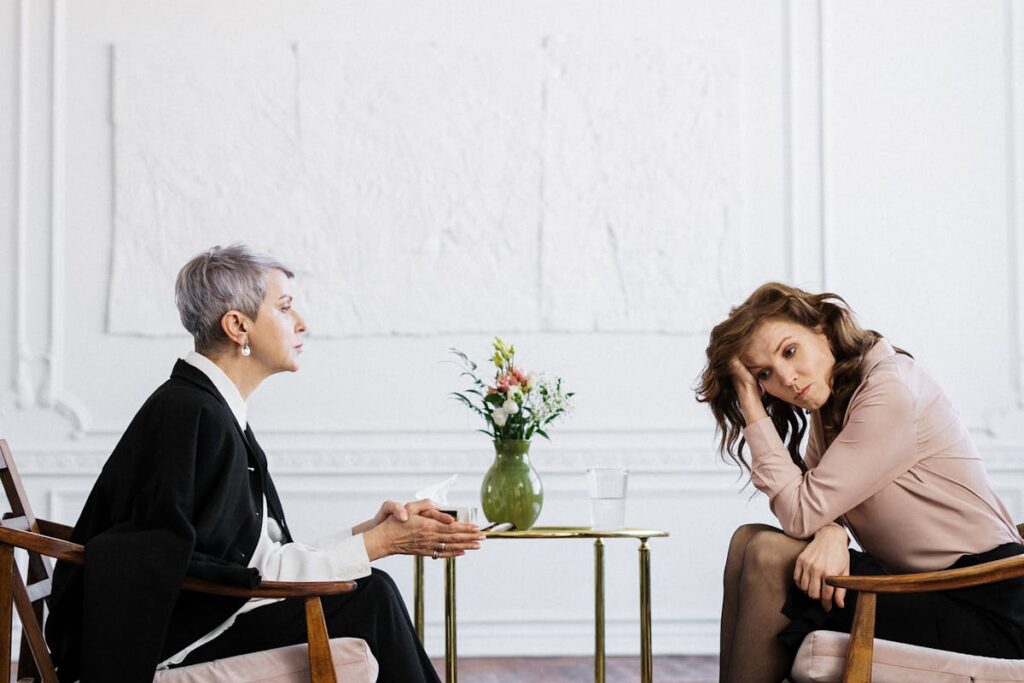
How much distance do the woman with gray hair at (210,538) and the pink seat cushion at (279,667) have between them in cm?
7

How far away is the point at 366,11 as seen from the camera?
13.9 ft

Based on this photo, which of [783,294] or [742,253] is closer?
[783,294]

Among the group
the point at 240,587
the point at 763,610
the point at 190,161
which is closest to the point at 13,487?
the point at 240,587

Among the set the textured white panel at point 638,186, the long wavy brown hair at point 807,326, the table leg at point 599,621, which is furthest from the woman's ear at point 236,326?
the textured white panel at point 638,186

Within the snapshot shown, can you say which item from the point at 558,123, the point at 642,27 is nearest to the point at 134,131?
the point at 558,123

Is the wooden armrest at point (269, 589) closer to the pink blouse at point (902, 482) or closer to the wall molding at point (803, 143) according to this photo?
the pink blouse at point (902, 482)

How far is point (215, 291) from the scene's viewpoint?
2.32 m

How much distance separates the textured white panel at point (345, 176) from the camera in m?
4.17

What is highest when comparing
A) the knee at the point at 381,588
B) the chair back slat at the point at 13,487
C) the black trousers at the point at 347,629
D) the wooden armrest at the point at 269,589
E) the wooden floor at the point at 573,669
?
the chair back slat at the point at 13,487

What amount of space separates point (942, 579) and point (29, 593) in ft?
5.88

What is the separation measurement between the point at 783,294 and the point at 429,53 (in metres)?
2.27

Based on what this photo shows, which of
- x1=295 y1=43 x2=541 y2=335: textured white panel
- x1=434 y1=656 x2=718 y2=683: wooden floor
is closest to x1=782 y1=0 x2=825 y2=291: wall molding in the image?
x1=295 y1=43 x2=541 y2=335: textured white panel

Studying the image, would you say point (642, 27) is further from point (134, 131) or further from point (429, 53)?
point (134, 131)

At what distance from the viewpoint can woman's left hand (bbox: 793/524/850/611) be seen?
6.92 feet
